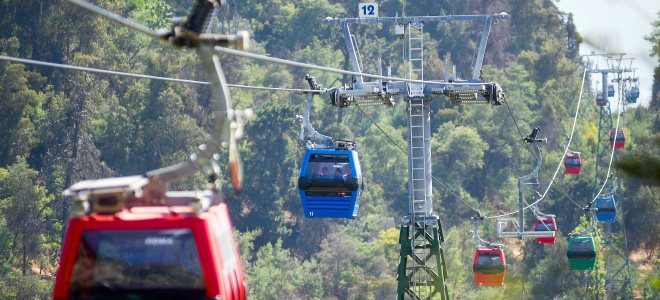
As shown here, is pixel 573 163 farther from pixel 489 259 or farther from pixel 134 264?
pixel 134 264

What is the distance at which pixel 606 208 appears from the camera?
40156 mm

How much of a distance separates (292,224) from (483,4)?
23.9m

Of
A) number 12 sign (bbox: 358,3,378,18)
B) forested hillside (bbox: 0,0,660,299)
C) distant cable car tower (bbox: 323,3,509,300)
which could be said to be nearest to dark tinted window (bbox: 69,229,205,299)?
distant cable car tower (bbox: 323,3,509,300)

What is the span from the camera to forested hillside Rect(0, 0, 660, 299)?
49781 millimetres

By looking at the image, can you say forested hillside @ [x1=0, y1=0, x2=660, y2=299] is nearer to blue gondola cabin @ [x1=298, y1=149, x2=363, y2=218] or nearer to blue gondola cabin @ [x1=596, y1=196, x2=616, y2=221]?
blue gondola cabin @ [x1=596, y1=196, x2=616, y2=221]

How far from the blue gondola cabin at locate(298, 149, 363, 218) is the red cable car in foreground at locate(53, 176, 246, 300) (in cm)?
1328

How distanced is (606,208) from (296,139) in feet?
74.4

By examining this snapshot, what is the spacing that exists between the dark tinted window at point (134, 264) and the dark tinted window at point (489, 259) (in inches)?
744

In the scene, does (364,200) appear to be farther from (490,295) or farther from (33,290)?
(33,290)

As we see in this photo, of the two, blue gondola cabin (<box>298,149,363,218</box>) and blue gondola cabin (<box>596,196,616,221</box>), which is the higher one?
blue gondola cabin (<box>298,149,363,218</box>)

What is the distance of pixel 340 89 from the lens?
1950 cm

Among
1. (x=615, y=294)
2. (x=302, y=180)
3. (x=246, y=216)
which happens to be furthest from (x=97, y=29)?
(x=302, y=180)

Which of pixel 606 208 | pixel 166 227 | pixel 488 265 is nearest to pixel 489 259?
pixel 488 265

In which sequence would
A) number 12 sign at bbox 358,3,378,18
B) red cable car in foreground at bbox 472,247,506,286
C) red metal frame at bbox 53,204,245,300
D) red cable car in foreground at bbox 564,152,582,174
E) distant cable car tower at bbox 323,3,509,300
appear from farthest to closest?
red cable car in foreground at bbox 564,152,582,174, red cable car in foreground at bbox 472,247,506,286, number 12 sign at bbox 358,3,378,18, distant cable car tower at bbox 323,3,509,300, red metal frame at bbox 53,204,245,300
